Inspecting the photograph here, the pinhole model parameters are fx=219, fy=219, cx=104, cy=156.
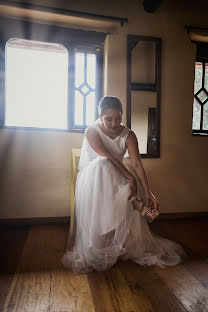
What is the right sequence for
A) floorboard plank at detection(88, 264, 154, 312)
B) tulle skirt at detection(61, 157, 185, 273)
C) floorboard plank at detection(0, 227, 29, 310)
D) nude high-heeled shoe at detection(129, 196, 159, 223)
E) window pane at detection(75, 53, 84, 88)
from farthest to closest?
1. window pane at detection(75, 53, 84, 88)
2. nude high-heeled shoe at detection(129, 196, 159, 223)
3. tulle skirt at detection(61, 157, 185, 273)
4. floorboard plank at detection(0, 227, 29, 310)
5. floorboard plank at detection(88, 264, 154, 312)

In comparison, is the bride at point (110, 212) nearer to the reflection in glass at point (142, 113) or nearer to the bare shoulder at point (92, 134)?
the bare shoulder at point (92, 134)

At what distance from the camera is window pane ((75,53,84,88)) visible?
99.3 inches

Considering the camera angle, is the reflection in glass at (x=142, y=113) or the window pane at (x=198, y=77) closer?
the reflection in glass at (x=142, y=113)

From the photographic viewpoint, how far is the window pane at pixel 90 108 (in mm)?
2566

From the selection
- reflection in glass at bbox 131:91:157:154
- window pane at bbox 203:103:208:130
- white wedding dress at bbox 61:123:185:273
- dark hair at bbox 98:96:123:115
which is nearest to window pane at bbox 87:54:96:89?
reflection in glass at bbox 131:91:157:154

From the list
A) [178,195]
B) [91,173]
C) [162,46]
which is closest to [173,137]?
[178,195]

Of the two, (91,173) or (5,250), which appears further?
(5,250)

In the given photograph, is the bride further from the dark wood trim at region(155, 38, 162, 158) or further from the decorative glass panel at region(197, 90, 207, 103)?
the decorative glass panel at region(197, 90, 207, 103)

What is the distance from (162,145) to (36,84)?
159 centimetres

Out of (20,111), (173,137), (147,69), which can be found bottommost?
(173,137)

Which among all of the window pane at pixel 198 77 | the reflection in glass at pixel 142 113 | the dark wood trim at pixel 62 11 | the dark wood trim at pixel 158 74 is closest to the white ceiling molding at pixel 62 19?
the dark wood trim at pixel 62 11

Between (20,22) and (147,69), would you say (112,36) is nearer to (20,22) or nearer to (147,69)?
(147,69)

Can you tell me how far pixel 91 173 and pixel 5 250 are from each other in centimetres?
90

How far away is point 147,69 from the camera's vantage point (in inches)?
99.0
